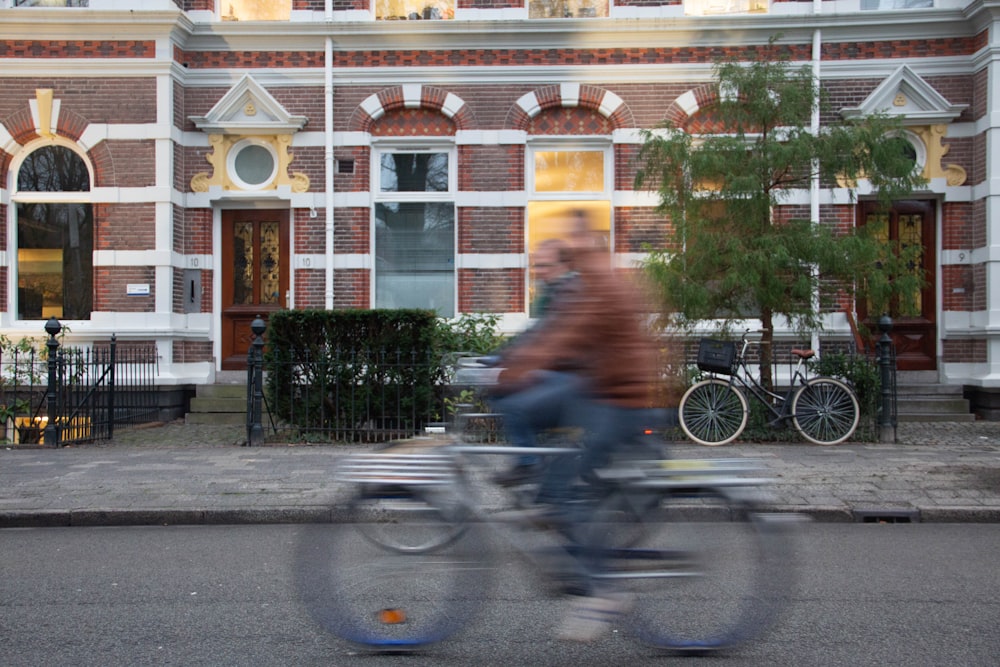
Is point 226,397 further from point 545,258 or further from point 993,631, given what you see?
point 993,631

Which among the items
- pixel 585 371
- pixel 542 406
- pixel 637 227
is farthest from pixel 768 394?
pixel 542 406

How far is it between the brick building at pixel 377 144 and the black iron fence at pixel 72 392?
50 cm

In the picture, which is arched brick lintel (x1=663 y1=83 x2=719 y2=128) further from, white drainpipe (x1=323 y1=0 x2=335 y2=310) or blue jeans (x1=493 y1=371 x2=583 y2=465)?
blue jeans (x1=493 y1=371 x2=583 y2=465)

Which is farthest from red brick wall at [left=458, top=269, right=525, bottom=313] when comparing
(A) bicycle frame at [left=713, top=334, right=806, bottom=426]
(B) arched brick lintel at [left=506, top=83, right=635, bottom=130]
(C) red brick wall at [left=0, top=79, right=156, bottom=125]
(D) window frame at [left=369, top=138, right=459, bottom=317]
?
(C) red brick wall at [left=0, top=79, right=156, bottom=125]

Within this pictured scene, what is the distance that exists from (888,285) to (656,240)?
4.01 metres

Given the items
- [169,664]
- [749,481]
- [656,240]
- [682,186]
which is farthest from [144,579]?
[656,240]

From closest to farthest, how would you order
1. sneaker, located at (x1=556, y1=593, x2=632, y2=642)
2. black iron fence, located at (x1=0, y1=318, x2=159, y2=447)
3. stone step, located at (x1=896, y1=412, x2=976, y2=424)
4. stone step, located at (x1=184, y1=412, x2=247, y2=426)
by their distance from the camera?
sneaker, located at (x1=556, y1=593, x2=632, y2=642)
black iron fence, located at (x1=0, y1=318, x2=159, y2=447)
stone step, located at (x1=896, y1=412, x2=976, y2=424)
stone step, located at (x1=184, y1=412, x2=247, y2=426)

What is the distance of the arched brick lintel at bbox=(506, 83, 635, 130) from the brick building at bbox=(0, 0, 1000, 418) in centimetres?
3

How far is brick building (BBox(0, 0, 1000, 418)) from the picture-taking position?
12633 millimetres

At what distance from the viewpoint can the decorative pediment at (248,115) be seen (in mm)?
12945

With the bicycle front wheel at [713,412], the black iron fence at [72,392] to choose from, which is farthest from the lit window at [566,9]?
the black iron fence at [72,392]

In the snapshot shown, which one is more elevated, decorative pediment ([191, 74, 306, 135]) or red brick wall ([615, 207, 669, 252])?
decorative pediment ([191, 74, 306, 135])

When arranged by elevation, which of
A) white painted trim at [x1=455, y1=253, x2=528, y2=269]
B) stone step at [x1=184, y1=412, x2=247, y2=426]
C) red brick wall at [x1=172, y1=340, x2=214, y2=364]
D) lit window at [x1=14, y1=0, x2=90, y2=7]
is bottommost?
stone step at [x1=184, y1=412, x2=247, y2=426]

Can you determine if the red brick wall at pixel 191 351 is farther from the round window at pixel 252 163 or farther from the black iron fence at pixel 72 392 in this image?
the round window at pixel 252 163
